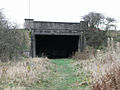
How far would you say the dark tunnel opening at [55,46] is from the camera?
2050 cm

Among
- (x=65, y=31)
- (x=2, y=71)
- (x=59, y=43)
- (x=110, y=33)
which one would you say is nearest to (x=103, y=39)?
(x=110, y=33)

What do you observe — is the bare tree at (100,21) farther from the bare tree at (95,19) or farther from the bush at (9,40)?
the bush at (9,40)

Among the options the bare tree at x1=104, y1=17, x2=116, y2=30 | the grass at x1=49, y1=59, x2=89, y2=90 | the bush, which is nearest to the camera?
the grass at x1=49, y1=59, x2=89, y2=90

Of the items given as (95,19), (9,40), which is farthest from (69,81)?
(95,19)

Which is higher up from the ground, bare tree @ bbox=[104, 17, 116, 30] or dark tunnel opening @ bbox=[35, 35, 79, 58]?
bare tree @ bbox=[104, 17, 116, 30]

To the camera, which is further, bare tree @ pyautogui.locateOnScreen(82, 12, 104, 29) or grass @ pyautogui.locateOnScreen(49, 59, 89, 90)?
bare tree @ pyautogui.locateOnScreen(82, 12, 104, 29)

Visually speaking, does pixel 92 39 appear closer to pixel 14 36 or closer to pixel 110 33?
pixel 110 33

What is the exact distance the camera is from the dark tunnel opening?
2050cm

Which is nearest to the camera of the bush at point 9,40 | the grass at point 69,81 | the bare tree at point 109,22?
the grass at point 69,81

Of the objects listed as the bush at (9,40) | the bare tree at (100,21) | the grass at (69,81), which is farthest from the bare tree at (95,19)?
the grass at (69,81)

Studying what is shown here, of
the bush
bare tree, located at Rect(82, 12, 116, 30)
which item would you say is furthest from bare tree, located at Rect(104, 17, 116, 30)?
the bush

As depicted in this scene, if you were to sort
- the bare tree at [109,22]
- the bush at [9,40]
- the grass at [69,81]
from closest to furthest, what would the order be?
the grass at [69,81] < the bush at [9,40] < the bare tree at [109,22]

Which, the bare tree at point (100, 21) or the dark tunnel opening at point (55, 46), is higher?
the bare tree at point (100, 21)

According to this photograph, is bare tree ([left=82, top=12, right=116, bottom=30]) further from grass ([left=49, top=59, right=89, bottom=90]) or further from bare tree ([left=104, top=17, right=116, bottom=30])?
grass ([left=49, top=59, right=89, bottom=90])
